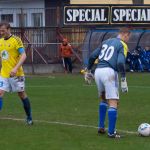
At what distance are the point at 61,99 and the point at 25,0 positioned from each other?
80.2ft

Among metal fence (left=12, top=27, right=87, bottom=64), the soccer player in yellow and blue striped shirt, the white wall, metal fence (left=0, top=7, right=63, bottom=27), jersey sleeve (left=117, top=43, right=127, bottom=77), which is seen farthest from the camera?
the white wall

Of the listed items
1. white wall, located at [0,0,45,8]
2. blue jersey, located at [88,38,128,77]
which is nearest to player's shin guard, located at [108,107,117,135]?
blue jersey, located at [88,38,128,77]

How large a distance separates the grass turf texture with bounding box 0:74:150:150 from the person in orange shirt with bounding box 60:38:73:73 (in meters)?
10.4

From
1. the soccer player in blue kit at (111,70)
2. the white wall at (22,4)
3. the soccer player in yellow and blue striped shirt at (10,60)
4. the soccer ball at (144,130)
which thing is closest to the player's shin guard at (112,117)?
the soccer player in blue kit at (111,70)

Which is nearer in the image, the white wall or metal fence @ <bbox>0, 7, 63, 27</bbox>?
metal fence @ <bbox>0, 7, 63, 27</bbox>

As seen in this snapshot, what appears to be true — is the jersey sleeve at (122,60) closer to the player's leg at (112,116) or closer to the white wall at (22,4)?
the player's leg at (112,116)

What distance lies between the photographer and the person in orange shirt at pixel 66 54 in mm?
35875

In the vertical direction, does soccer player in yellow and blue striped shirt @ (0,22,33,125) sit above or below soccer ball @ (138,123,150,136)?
above

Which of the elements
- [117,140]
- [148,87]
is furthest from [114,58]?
[148,87]

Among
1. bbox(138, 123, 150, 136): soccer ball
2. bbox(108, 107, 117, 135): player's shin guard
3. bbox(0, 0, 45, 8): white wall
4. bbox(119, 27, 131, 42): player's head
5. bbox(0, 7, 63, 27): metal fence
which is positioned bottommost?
bbox(138, 123, 150, 136): soccer ball

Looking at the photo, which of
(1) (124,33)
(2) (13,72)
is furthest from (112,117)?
(2) (13,72)

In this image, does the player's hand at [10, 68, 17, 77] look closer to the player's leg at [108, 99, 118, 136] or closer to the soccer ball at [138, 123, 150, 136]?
the player's leg at [108, 99, 118, 136]

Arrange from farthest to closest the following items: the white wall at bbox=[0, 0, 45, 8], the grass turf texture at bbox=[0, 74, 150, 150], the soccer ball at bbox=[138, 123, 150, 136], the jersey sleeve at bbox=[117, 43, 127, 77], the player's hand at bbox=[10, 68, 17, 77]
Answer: the white wall at bbox=[0, 0, 45, 8] → the player's hand at bbox=[10, 68, 17, 77] → the soccer ball at bbox=[138, 123, 150, 136] → the jersey sleeve at bbox=[117, 43, 127, 77] → the grass turf texture at bbox=[0, 74, 150, 150]

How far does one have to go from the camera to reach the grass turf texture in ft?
37.0
